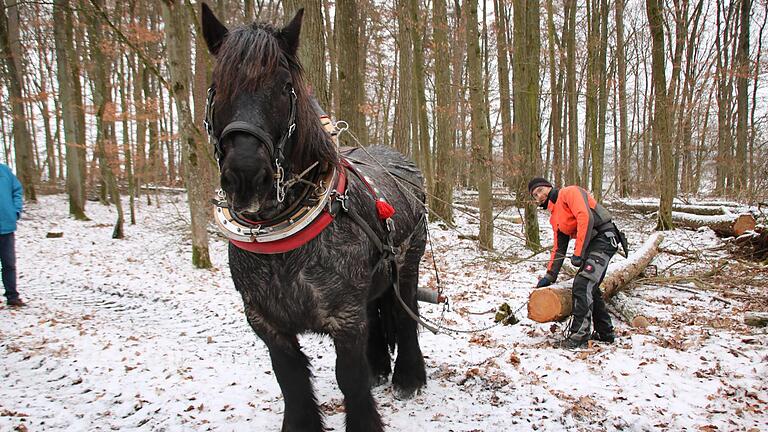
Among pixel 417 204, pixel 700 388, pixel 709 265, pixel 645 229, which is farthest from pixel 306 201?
pixel 645 229

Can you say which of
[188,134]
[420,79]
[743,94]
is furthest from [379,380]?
[743,94]

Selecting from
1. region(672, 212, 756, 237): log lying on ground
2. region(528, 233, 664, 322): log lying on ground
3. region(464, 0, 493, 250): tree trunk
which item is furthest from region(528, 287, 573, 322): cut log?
region(672, 212, 756, 237): log lying on ground

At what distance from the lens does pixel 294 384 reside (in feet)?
8.26

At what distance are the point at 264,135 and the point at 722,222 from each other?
12012 mm

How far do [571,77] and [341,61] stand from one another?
1180 centimetres

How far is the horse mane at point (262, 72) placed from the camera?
1.81 metres

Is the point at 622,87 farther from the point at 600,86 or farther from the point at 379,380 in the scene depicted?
the point at 379,380

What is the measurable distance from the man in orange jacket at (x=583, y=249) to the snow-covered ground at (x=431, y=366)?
0.90ft

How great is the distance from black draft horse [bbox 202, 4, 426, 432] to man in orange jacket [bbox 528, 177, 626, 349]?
7.64 feet

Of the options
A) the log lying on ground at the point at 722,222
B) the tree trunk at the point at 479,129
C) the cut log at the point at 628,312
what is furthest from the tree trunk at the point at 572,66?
the cut log at the point at 628,312

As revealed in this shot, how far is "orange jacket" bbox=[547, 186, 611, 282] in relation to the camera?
4.38m

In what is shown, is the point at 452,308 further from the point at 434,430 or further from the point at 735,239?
the point at 735,239

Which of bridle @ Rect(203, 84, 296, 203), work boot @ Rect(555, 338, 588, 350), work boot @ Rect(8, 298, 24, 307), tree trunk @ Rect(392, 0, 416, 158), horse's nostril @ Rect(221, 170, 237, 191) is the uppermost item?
tree trunk @ Rect(392, 0, 416, 158)

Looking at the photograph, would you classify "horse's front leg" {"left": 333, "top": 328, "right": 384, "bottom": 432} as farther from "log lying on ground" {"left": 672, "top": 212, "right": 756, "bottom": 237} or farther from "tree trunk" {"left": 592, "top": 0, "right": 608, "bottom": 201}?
"tree trunk" {"left": 592, "top": 0, "right": 608, "bottom": 201}
